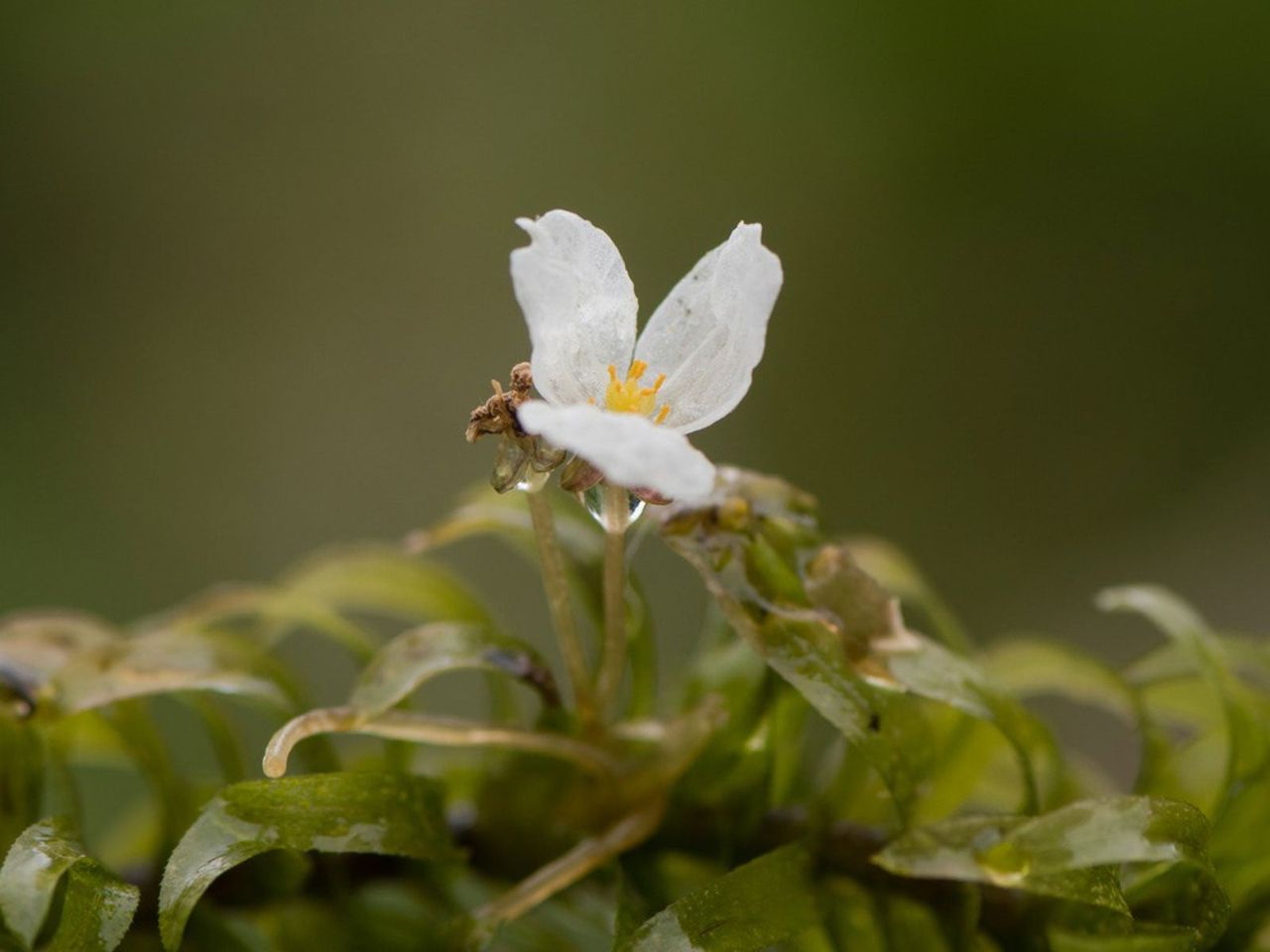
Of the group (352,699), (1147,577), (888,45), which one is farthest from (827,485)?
(352,699)

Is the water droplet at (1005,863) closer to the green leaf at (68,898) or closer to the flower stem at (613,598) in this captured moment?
the flower stem at (613,598)

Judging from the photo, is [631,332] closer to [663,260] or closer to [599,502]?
[599,502]

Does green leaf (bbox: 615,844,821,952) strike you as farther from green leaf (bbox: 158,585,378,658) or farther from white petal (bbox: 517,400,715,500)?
green leaf (bbox: 158,585,378,658)

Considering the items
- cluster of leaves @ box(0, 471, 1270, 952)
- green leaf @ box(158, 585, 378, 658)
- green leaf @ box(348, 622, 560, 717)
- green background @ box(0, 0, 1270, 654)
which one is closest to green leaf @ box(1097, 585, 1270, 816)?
cluster of leaves @ box(0, 471, 1270, 952)

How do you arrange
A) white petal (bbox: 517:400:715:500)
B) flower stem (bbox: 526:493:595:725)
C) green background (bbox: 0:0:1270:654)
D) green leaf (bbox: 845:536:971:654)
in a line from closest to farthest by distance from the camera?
white petal (bbox: 517:400:715:500) → flower stem (bbox: 526:493:595:725) → green leaf (bbox: 845:536:971:654) → green background (bbox: 0:0:1270:654)

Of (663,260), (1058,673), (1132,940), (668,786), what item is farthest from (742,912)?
(663,260)

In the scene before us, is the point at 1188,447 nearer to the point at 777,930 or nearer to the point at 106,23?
the point at 777,930

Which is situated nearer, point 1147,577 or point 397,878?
point 397,878
